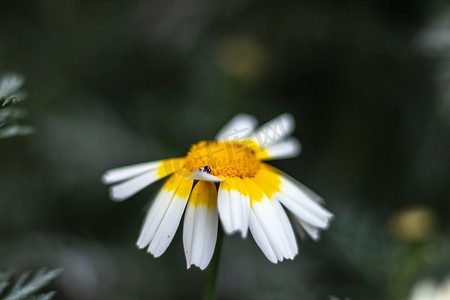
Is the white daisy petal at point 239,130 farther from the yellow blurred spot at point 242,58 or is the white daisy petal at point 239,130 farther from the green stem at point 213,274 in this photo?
the yellow blurred spot at point 242,58

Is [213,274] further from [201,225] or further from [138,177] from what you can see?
[138,177]

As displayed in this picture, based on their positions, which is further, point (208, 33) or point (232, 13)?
point (208, 33)

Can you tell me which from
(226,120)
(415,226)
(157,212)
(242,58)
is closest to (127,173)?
(157,212)

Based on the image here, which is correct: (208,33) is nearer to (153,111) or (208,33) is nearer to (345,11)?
(153,111)

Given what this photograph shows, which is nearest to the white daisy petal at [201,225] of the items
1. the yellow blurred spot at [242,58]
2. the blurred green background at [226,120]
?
the blurred green background at [226,120]

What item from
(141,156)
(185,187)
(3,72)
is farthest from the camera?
(3,72)

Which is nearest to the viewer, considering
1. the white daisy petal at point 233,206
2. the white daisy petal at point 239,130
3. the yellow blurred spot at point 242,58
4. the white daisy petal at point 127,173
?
the white daisy petal at point 233,206

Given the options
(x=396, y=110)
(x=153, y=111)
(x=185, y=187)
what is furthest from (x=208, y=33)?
(x=185, y=187)
